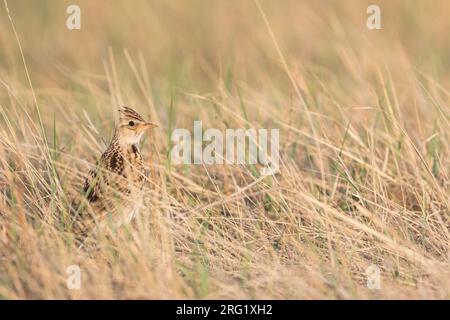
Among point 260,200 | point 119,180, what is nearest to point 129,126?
point 119,180

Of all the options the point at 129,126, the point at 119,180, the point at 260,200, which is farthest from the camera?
the point at 260,200

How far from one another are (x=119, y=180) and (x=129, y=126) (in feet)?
2.07

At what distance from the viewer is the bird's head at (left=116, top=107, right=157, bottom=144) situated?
6.94 m

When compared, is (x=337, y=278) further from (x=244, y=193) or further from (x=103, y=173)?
(x=103, y=173)

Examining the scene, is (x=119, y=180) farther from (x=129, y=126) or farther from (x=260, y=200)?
(x=260, y=200)

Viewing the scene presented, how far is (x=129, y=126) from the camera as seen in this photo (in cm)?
696

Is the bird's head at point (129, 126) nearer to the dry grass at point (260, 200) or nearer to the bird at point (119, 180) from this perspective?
the bird at point (119, 180)

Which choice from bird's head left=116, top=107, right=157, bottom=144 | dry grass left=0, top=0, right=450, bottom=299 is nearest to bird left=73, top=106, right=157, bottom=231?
bird's head left=116, top=107, right=157, bottom=144

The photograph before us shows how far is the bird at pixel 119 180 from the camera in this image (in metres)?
6.27

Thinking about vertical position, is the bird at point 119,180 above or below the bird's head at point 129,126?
below

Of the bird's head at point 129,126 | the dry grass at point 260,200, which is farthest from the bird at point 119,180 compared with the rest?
the dry grass at point 260,200

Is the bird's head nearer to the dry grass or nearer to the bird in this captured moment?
the bird
